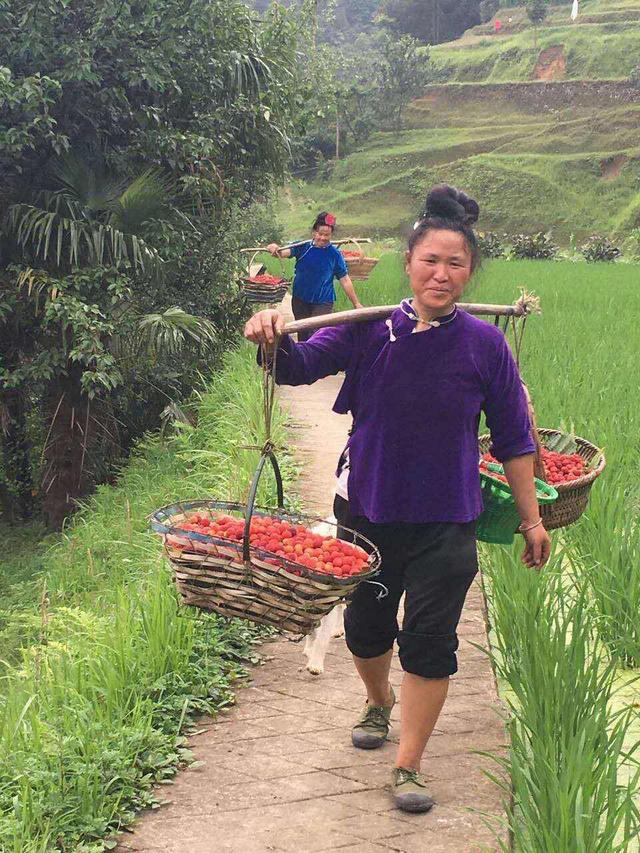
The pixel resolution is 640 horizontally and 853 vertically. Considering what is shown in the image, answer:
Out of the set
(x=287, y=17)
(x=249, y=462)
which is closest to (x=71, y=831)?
(x=249, y=462)

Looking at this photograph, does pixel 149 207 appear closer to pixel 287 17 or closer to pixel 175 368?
pixel 175 368

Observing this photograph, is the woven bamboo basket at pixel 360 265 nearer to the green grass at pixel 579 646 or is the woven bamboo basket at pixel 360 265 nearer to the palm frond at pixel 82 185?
the palm frond at pixel 82 185

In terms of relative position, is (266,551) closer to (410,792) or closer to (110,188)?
(410,792)

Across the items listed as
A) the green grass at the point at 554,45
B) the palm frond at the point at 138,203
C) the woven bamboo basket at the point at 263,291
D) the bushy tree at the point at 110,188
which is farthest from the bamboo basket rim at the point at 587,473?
the green grass at the point at 554,45

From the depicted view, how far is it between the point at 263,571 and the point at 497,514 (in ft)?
2.65

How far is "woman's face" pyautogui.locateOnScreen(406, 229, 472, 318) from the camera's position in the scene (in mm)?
2285

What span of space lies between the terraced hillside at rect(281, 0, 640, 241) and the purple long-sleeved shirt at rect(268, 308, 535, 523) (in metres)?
32.2

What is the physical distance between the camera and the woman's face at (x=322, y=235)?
6.82 meters

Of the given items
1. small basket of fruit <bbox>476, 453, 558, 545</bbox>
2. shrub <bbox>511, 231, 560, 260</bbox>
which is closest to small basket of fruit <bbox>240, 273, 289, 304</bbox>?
small basket of fruit <bbox>476, 453, 558, 545</bbox>

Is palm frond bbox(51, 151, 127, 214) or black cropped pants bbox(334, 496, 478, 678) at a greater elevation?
palm frond bbox(51, 151, 127, 214)

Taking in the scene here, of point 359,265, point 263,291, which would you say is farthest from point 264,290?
point 359,265

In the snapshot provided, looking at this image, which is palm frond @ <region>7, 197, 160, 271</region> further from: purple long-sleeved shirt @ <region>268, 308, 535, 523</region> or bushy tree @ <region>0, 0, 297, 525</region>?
purple long-sleeved shirt @ <region>268, 308, 535, 523</region>

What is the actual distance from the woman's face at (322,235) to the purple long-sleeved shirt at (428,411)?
4538mm

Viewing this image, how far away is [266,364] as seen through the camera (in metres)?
2.29
